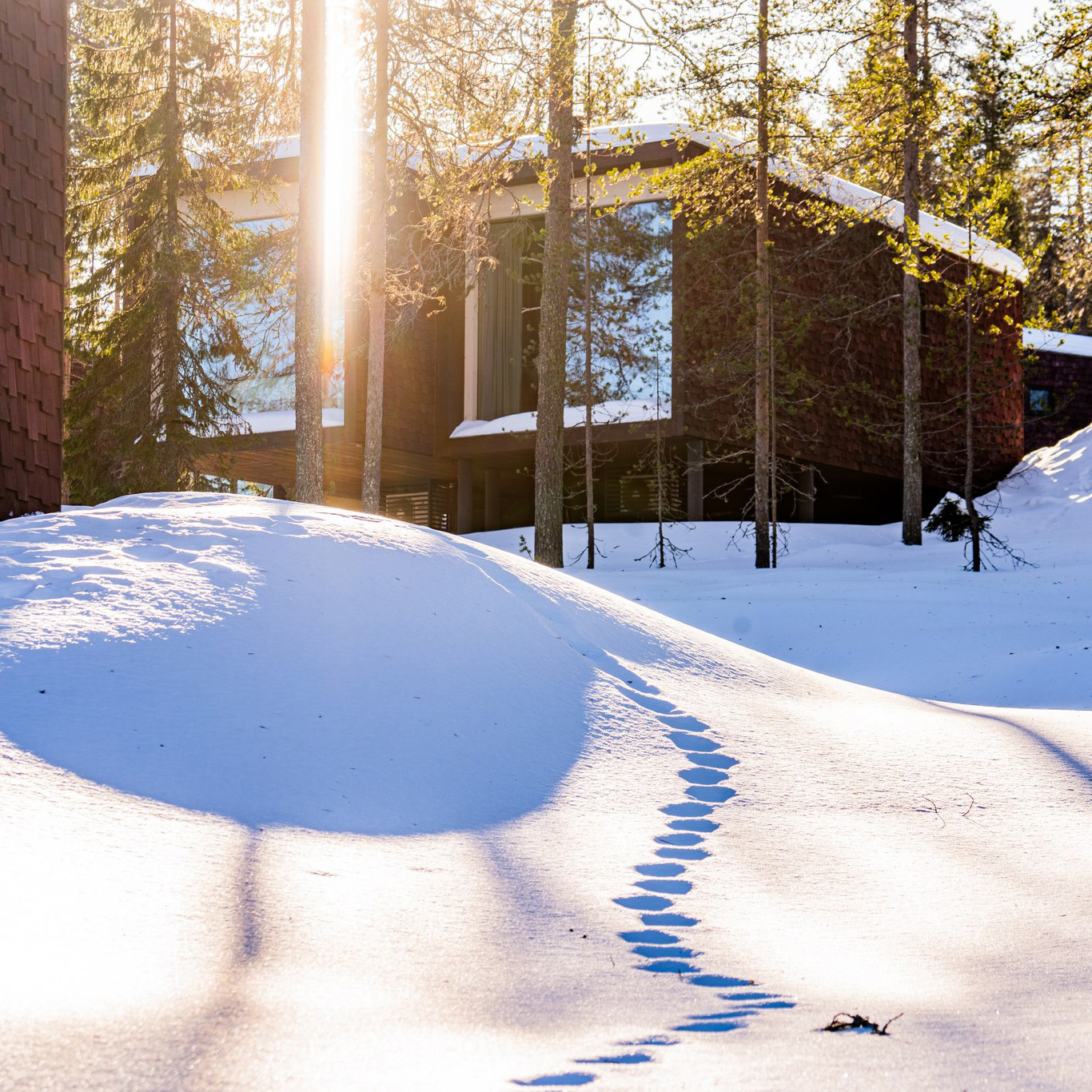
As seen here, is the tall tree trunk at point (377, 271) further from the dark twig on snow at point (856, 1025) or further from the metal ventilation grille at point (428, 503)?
the dark twig on snow at point (856, 1025)

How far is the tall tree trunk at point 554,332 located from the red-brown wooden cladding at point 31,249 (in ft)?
22.1

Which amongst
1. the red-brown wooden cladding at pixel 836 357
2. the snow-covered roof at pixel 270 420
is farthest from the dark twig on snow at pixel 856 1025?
the snow-covered roof at pixel 270 420

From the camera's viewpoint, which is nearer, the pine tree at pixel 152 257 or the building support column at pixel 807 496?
the pine tree at pixel 152 257

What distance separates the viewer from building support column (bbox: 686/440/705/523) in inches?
806

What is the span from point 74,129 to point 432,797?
29.8 metres

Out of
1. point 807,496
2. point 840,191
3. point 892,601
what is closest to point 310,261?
point 892,601

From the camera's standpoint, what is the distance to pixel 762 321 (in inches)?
670

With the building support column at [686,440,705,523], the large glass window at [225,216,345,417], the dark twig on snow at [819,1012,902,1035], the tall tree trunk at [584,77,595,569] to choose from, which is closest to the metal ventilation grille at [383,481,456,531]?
the large glass window at [225,216,345,417]

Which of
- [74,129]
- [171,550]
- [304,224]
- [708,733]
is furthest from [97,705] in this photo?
[74,129]

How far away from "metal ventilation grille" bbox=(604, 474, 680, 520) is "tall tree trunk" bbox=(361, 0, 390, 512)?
6983 mm

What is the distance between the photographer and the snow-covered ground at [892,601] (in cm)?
1000

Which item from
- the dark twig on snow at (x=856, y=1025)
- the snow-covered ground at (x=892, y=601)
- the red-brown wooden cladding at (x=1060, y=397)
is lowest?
the dark twig on snow at (x=856, y=1025)

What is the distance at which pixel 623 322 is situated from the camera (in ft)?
63.5

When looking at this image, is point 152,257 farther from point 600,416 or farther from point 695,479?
point 695,479
